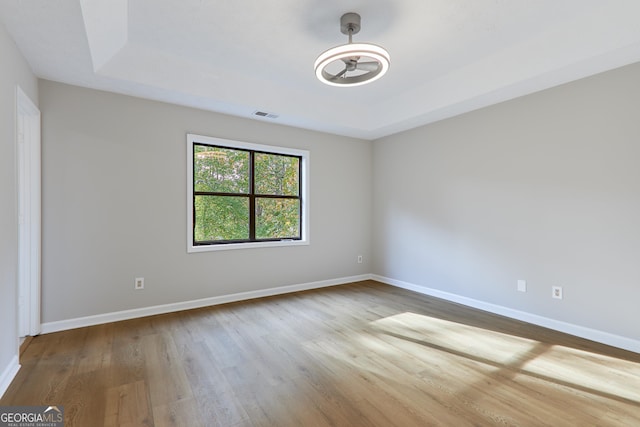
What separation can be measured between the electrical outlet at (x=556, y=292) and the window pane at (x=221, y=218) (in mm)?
3767

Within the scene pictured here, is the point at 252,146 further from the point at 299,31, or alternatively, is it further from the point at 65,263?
the point at 65,263

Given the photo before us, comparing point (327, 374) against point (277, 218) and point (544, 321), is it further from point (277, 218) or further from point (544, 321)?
point (277, 218)

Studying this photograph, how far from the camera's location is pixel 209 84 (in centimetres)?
346

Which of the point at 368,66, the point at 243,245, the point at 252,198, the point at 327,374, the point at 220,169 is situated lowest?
the point at 327,374

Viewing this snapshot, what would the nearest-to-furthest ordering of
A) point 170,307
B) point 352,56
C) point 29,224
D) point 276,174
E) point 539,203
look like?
point 352,56
point 29,224
point 539,203
point 170,307
point 276,174

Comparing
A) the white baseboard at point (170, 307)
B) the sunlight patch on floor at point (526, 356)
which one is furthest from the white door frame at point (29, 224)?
the sunlight patch on floor at point (526, 356)

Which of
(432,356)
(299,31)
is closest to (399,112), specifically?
(299,31)

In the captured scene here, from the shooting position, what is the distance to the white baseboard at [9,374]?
1965mm

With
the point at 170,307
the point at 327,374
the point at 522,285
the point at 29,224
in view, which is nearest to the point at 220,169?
the point at 170,307

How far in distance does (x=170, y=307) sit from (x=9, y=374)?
5.16 feet

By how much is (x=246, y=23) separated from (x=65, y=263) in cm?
301

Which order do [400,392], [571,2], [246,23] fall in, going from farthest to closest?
[246,23], [571,2], [400,392]

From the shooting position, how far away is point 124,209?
3.36 metres

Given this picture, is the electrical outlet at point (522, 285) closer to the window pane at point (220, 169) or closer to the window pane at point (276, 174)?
the window pane at point (276, 174)
